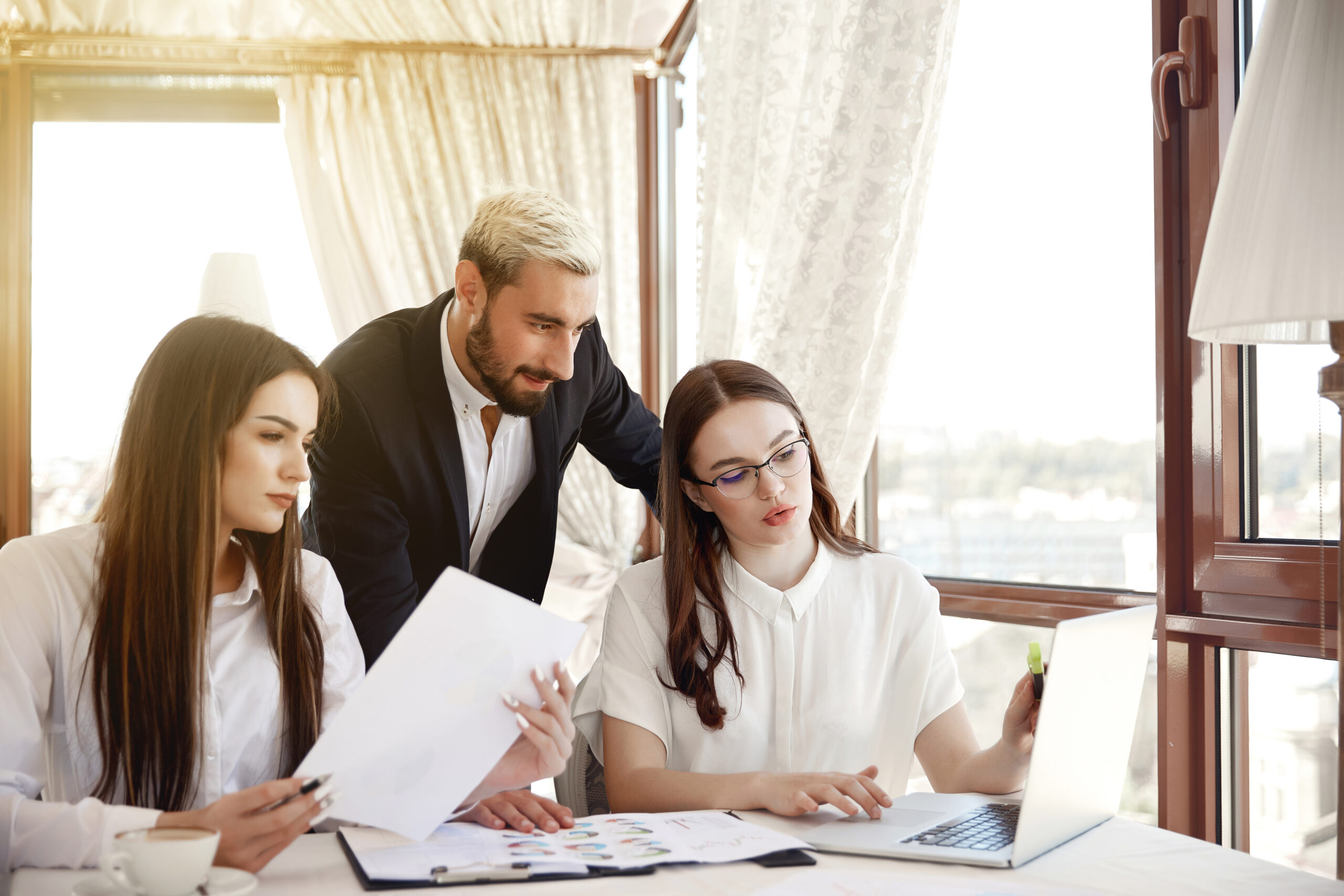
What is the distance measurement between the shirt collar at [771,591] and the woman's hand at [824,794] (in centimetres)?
36

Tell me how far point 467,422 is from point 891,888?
4.34 feet

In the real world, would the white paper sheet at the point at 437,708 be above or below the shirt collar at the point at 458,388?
below

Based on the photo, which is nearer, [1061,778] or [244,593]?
[1061,778]

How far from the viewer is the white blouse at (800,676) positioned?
1.46 metres

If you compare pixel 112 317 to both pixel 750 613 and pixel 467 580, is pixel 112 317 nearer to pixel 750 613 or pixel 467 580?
pixel 750 613

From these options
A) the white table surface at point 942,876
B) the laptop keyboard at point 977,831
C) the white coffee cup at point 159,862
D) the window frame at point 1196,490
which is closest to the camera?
the white coffee cup at point 159,862

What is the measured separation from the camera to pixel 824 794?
1.14 m

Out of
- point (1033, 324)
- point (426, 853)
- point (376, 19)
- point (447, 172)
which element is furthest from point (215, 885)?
point (376, 19)

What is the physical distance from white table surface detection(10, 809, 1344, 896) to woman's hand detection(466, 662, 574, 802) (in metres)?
0.18

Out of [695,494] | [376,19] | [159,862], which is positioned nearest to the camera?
[159,862]

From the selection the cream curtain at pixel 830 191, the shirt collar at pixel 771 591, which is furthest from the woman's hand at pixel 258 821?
the cream curtain at pixel 830 191

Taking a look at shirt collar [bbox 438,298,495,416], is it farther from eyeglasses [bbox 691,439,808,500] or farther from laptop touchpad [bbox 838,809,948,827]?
laptop touchpad [bbox 838,809,948,827]

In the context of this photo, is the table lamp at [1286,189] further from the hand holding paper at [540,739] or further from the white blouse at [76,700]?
the white blouse at [76,700]

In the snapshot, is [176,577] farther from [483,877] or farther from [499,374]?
[499,374]
